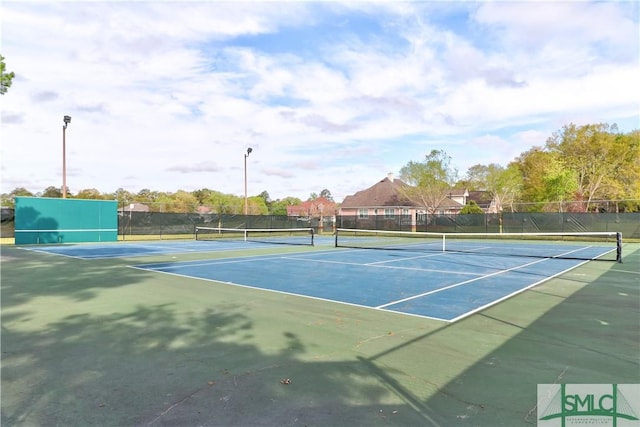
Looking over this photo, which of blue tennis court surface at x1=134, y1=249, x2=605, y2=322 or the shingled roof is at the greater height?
the shingled roof

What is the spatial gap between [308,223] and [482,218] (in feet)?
51.5

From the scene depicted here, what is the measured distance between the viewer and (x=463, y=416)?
316cm

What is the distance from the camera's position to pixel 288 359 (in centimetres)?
446

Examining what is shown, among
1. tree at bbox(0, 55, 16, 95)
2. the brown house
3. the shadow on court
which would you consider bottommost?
the shadow on court

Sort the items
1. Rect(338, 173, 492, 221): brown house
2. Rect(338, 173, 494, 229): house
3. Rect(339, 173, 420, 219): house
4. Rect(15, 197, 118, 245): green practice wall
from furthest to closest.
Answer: Rect(339, 173, 420, 219): house, Rect(338, 173, 492, 221): brown house, Rect(338, 173, 494, 229): house, Rect(15, 197, 118, 245): green practice wall

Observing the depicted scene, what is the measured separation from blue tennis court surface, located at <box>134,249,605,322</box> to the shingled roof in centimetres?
4410

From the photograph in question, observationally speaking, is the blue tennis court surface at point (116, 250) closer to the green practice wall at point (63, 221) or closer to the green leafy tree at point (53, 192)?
the green practice wall at point (63, 221)

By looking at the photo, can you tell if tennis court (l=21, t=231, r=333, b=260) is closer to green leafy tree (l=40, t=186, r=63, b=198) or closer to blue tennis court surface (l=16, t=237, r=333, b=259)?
blue tennis court surface (l=16, t=237, r=333, b=259)

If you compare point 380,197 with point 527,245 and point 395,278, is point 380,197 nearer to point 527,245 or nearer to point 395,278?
point 527,245

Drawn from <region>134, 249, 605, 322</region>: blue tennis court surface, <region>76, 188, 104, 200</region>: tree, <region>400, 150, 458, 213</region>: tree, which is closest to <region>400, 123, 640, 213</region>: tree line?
<region>400, 150, 458, 213</region>: tree

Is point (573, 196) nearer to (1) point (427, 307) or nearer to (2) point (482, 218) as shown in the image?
(2) point (482, 218)

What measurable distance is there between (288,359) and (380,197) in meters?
58.2

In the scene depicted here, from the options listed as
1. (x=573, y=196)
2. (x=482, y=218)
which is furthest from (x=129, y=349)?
(x=573, y=196)

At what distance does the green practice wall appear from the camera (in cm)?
2217
